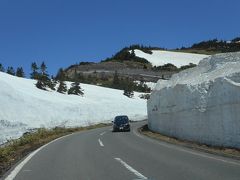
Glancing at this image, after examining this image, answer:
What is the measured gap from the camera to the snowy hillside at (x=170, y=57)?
15838 cm

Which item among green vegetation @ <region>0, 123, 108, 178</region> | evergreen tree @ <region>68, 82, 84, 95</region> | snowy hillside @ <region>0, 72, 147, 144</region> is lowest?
green vegetation @ <region>0, 123, 108, 178</region>

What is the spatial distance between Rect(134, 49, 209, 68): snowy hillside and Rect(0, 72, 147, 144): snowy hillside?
77820mm

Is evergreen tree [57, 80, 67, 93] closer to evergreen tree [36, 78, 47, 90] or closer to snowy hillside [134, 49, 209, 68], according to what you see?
evergreen tree [36, 78, 47, 90]

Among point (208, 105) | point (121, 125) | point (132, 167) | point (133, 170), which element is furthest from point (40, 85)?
point (133, 170)

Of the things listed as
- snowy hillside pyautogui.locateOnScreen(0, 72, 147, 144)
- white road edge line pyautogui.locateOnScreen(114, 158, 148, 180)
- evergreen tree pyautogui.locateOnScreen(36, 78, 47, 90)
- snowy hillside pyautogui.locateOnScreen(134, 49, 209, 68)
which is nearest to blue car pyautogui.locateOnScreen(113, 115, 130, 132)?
snowy hillside pyautogui.locateOnScreen(0, 72, 147, 144)

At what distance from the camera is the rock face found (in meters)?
17.7

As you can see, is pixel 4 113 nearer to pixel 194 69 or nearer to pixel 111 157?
pixel 194 69

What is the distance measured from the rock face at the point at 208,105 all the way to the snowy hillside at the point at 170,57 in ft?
417

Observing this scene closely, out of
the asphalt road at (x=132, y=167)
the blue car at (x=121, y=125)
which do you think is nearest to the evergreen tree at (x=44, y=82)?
the blue car at (x=121, y=125)

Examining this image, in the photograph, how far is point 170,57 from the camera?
174 m

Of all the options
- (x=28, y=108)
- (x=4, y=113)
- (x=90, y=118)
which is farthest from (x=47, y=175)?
(x=90, y=118)

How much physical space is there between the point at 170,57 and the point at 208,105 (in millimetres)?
154573

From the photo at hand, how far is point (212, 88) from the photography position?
788 inches

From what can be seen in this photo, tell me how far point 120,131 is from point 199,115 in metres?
18.6
